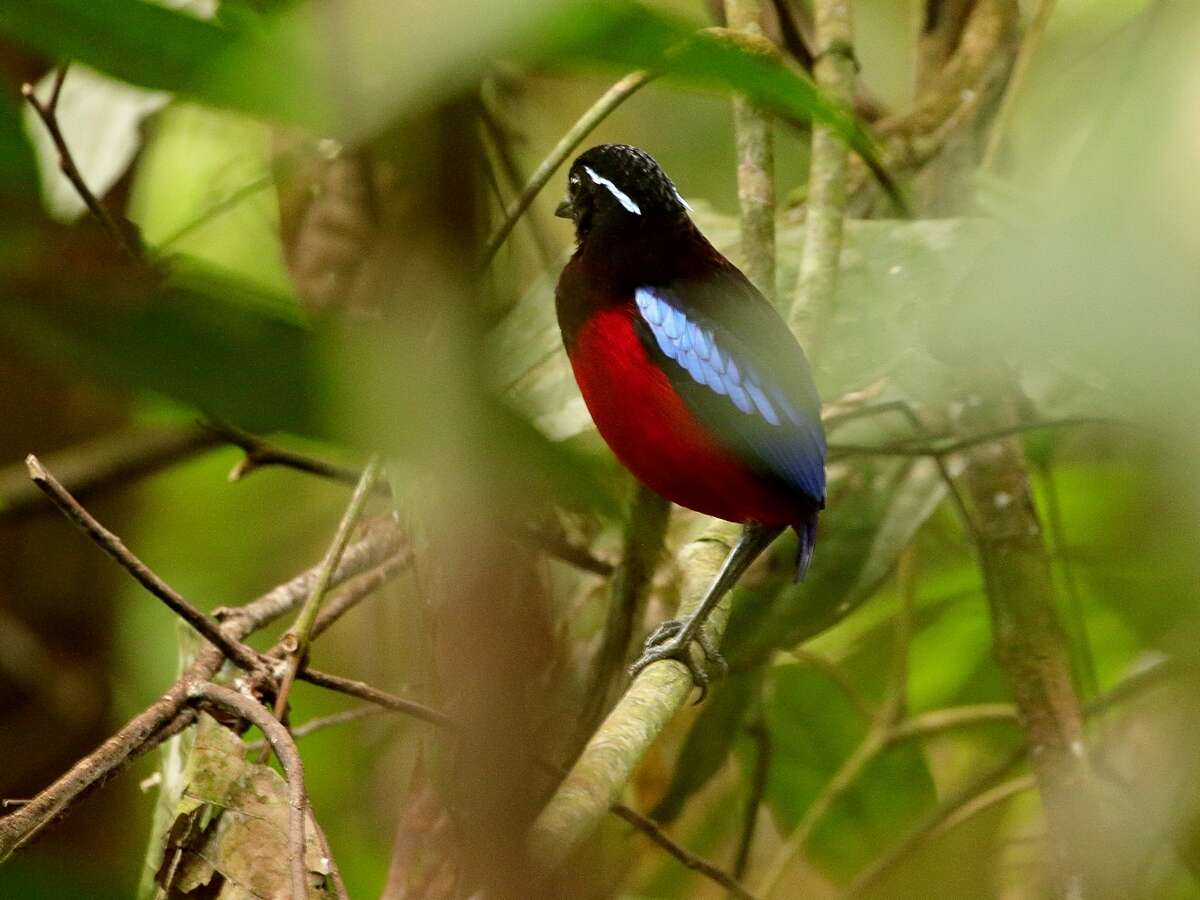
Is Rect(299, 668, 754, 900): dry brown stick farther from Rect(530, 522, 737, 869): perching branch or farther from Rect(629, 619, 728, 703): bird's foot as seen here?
Rect(629, 619, 728, 703): bird's foot

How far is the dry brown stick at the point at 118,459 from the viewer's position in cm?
323

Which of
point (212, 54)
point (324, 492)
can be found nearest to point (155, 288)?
point (212, 54)

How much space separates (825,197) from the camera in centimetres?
245

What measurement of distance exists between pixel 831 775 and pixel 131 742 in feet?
8.32

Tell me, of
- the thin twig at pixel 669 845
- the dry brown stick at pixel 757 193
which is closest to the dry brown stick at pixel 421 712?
the thin twig at pixel 669 845

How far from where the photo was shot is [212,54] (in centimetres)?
51

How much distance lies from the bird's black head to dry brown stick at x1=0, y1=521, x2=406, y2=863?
24.8 inches

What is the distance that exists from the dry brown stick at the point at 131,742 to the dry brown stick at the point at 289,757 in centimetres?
4

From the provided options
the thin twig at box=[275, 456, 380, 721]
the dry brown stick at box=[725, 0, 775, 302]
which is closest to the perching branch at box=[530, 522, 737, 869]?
the thin twig at box=[275, 456, 380, 721]

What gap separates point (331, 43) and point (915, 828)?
3.26 m

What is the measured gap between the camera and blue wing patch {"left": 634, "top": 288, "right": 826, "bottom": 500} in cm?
196

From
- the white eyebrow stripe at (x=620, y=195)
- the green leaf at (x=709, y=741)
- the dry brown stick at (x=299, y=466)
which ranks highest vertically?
the white eyebrow stripe at (x=620, y=195)

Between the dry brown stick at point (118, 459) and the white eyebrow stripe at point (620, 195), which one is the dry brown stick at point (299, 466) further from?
the dry brown stick at point (118, 459)

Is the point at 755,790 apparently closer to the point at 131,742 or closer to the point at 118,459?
the point at 118,459
